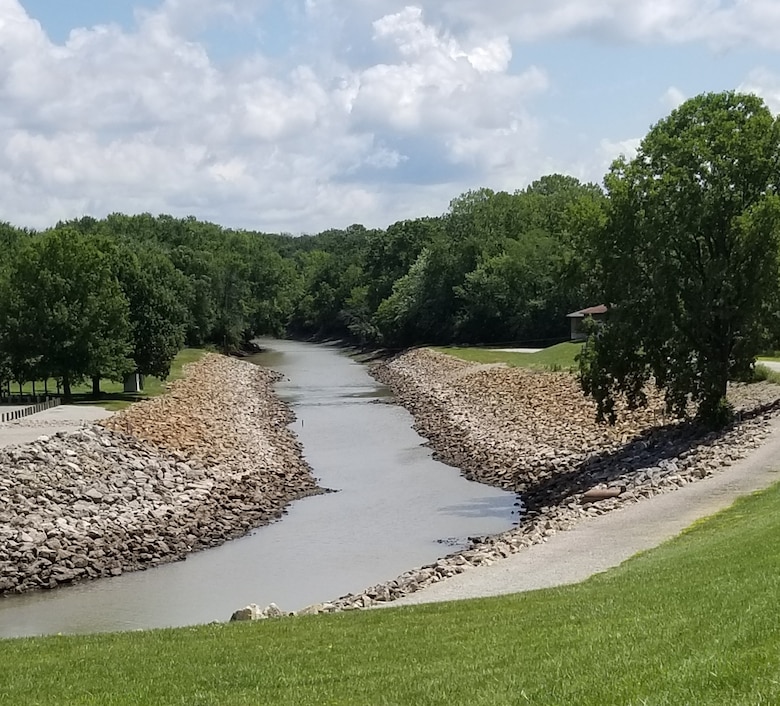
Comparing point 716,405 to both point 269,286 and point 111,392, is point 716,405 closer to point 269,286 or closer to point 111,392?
point 111,392

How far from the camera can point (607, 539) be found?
20.4 metres

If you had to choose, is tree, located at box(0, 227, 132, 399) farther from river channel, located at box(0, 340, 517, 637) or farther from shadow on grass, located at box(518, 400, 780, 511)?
shadow on grass, located at box(518, 400, 780, 511)

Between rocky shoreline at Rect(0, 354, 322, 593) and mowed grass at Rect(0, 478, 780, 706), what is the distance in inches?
412

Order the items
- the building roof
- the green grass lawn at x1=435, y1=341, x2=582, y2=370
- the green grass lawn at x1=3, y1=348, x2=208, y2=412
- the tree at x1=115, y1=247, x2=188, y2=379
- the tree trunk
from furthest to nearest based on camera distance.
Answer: the building roof, the green grass lawn at x1=435, y1=341, x2=582, y2=370, the tree at x1=115, y1=247, x2=188, y2=379, the green grass lawn at x1=3, y1=348, x2=208, y2=412, the tree trunk

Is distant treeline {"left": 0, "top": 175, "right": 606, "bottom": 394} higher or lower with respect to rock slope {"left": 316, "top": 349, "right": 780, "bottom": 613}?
higher

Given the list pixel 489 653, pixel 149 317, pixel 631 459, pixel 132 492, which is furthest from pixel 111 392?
pixel 489 653

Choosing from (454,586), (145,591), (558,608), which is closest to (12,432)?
(145,591)

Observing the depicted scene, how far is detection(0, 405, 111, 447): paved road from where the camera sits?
3616cm

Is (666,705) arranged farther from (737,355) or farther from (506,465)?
(506,465)

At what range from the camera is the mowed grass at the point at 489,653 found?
27.2 feet

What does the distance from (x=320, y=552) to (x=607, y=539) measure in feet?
27.9

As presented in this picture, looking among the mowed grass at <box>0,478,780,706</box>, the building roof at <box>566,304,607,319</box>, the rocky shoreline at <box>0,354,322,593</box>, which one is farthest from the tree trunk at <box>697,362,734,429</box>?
the building roof at <box>566,304,607,319</box>

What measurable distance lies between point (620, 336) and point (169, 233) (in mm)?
102356

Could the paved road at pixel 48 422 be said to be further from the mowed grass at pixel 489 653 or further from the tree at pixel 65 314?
the mowed grass at pixel 489 653
